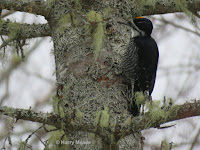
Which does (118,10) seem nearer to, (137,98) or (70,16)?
(70,16)

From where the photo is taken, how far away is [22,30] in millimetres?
3051

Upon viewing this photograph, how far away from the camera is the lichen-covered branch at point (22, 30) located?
9.91 feet

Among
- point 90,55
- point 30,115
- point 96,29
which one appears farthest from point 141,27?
point 30,115

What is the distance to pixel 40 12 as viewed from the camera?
2.82 meters

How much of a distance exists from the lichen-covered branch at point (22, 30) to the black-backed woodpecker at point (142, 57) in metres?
0.75

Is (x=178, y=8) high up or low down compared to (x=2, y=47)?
up

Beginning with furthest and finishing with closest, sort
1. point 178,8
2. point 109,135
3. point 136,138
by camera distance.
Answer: point 178,8, point 136,138, point 109,135

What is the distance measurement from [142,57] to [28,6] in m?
1.15

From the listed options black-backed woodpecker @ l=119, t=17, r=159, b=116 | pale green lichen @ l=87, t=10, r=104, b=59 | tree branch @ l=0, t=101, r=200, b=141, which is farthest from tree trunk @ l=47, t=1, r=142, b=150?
black-backed woodpecker @ l=119, t=17, r=159, b=116

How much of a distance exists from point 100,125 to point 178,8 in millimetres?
1446

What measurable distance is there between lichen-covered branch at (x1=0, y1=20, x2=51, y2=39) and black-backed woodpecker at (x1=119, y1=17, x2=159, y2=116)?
0.75m

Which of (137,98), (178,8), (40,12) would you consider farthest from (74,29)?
(178,8)

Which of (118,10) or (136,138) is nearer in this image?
(136,138)

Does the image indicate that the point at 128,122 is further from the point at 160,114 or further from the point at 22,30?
the point at 22,30
